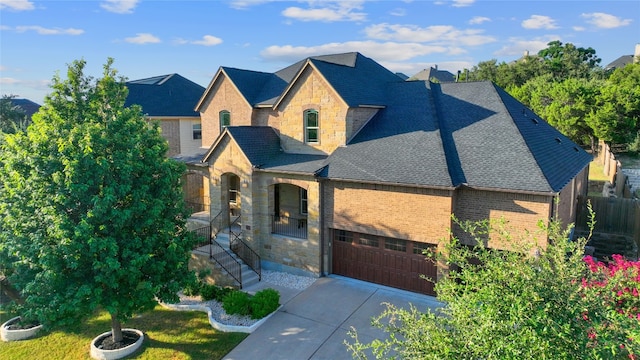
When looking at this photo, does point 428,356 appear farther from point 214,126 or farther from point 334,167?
point 214,126

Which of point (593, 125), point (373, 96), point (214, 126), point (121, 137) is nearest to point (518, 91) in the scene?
point (593, 125)

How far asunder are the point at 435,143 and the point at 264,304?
9243 mm

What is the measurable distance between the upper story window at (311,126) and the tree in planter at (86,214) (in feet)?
26.4

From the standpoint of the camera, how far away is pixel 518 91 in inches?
1980

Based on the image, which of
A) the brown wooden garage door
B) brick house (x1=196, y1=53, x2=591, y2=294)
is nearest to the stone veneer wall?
brick house (x1=196, y1=53, x2=591, y2=294)

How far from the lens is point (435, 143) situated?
17031 mm

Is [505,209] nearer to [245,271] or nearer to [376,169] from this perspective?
[376,169]

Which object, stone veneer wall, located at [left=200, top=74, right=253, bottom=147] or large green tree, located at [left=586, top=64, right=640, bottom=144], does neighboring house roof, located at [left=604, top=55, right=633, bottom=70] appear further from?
stone veneer wall, located at [left=200, top=74, right=253, bottom=147]

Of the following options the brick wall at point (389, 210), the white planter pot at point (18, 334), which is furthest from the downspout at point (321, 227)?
the white planter pot at point (18, 334)

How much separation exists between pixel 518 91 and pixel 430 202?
41.4m

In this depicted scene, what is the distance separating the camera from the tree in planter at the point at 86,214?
1143 cm

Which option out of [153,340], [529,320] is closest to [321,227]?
[153,340]

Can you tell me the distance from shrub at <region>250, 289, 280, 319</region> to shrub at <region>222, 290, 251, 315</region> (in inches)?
8.6

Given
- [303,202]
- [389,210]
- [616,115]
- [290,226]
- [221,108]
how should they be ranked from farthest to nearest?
[616,115] < [221,108] < [303,202] < [290,226] < [389,210]
